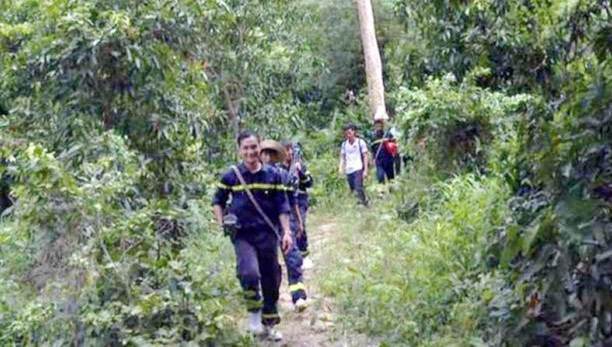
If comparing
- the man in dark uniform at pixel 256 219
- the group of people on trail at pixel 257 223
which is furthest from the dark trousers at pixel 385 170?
the man in dark uniform at pixel 256 219

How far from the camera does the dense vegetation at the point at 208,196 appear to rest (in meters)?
4.91

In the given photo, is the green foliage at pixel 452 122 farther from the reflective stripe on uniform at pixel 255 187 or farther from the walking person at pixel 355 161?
the reflective stripe on uniform at pixel 255 187

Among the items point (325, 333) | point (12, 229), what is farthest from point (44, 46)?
point (325, 333)

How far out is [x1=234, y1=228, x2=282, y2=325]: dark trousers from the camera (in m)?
7.22

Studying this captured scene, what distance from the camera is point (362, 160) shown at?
1481cm

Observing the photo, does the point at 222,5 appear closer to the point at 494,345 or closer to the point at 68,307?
the point at 68,307

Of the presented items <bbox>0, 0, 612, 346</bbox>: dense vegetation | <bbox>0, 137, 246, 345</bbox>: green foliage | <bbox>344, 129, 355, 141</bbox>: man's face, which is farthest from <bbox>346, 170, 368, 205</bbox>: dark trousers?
<bbox>0, 137, 246, 345</bbox>: green foliage

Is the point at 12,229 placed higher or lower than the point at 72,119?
lower

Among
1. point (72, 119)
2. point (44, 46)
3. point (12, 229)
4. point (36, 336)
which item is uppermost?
point (44, 46)

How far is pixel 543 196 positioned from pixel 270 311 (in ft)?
9.29

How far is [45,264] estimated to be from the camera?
7055 millimetres

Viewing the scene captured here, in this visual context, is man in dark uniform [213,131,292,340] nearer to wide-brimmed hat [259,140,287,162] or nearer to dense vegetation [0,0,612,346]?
dense vegetation [0,0,612,346]

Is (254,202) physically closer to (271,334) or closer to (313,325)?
(271,334)

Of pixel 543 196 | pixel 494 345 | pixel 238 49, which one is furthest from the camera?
pixel 238 49
